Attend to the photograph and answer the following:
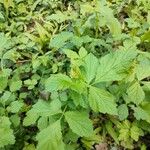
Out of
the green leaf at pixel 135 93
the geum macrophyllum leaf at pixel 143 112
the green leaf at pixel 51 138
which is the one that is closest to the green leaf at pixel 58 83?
the green leaf at pixel 51 138

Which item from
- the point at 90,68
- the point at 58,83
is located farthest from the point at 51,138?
the point at 90,68

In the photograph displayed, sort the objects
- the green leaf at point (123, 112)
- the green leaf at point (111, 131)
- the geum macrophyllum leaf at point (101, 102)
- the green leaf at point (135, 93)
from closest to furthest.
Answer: the geum macrophyllum leaf at point (101, 102) → the green leaf at point (135, 93) → the green leaf at point (123, 112) → the green leaf at point (111, 131)

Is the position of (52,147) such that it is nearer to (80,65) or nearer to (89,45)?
(80,65)

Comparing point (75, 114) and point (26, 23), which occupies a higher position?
point (75, 114)

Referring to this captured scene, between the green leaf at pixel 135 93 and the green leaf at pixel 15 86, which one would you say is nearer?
the green leaf at pixel 135 93

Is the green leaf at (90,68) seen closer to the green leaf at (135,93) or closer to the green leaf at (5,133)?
the green leaf at (135,93)

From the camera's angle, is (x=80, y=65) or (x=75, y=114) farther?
(x=80, y=65)

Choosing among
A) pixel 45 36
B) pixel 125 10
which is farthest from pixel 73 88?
pixel 125 10
